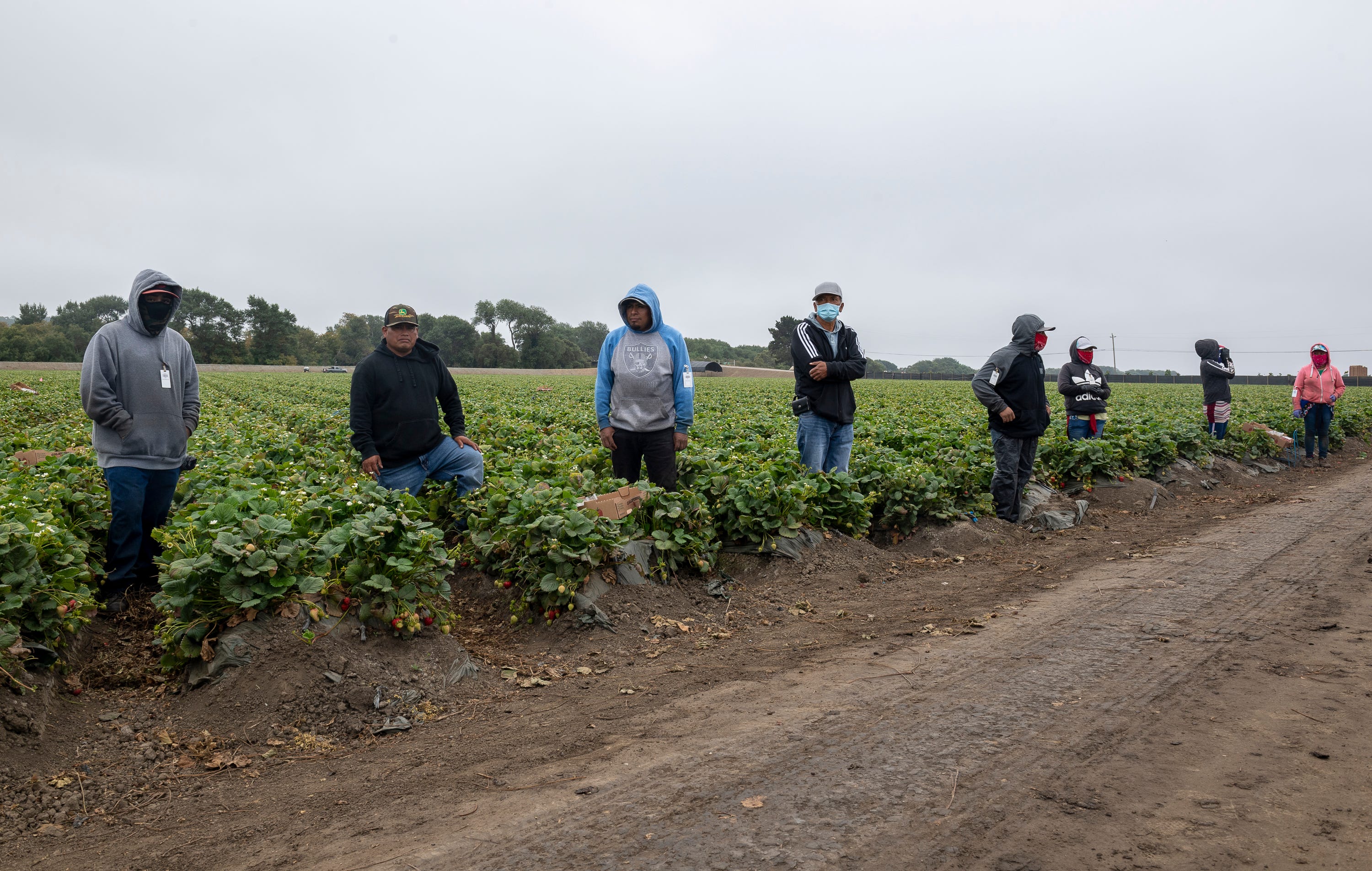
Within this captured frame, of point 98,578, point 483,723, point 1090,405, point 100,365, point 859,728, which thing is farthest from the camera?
point 1090,405

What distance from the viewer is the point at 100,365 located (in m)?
4.50

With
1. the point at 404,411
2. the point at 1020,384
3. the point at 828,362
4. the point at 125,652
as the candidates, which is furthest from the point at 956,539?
the point at 125,652

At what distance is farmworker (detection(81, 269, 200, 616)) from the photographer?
4.55m

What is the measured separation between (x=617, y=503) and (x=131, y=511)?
9.29 ft

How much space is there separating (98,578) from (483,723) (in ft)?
9.97

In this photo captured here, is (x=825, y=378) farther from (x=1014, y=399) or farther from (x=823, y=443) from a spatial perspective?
(x=1014, y=399)

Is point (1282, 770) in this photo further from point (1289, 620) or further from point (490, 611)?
point (490, 611)

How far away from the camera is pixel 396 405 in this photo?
18.1 ft

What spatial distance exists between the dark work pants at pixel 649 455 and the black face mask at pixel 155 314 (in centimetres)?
296

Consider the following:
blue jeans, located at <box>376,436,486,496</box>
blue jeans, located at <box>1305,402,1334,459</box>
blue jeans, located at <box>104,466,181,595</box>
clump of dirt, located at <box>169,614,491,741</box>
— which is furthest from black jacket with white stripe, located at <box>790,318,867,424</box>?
blue jeans, located at <box>1305,402,1334,459</box>

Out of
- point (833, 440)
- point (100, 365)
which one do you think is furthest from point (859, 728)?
point (100, 365)

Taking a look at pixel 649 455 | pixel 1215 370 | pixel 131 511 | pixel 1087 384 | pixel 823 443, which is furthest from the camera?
pixel 1215 370

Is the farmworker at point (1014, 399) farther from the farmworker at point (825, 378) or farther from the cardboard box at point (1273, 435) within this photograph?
the cardboard box at point (1273, 435)

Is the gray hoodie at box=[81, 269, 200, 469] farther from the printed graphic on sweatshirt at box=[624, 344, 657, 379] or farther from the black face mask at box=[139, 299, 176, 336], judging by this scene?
the printed graphic on sweatshirt at box=[624, 344, 657, 379]
